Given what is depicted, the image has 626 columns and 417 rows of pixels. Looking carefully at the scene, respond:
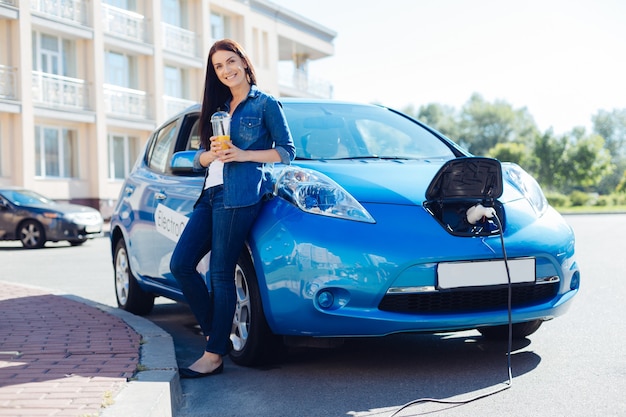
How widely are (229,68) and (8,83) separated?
24035 mm

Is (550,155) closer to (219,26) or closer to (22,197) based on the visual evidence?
(219,26)

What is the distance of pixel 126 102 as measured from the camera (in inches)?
1250

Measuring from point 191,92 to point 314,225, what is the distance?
32939mm

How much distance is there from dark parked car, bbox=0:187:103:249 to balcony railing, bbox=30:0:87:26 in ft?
38.1

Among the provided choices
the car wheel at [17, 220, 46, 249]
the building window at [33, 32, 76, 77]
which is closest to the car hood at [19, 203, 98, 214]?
the car wheel at [17, 220, 46, 249]

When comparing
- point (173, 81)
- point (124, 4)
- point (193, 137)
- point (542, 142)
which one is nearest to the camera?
point (193, 137)

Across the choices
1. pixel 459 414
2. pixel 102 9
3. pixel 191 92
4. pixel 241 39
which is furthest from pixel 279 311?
pixel 241 39

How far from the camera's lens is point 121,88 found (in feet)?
103

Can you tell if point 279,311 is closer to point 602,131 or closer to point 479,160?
point 479,160

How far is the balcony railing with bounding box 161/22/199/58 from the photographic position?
34.5m

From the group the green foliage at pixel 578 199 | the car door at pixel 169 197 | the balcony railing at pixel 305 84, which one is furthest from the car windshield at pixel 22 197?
the green foliage at pixel 578 199

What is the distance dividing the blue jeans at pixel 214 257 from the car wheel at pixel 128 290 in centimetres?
207

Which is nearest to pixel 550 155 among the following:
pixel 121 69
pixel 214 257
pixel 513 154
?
pixel 513 154

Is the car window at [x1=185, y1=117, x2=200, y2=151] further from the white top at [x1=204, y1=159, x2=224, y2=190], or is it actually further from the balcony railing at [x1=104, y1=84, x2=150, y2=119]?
the balcony railing at [x1=104, y1=84, x2=150, y2=119]
